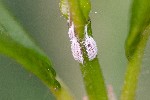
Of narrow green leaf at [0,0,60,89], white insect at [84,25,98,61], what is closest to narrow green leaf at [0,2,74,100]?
narrow green leaf at [0,0,60,89]

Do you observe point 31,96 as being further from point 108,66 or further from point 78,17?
point 78,17

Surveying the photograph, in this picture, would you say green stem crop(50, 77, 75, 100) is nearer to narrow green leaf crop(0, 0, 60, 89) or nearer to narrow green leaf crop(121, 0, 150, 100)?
narrow green leaf crop(0, 0, 60, 89)

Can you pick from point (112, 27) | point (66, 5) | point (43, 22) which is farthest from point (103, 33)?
point (66, 5)

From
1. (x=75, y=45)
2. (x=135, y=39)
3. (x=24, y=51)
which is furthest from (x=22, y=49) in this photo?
(x=135, y=39)

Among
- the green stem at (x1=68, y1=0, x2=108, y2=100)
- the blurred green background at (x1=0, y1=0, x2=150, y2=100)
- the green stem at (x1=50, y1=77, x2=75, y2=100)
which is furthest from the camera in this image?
the blurred green background at (x1=0, y1=0, x2=150, y2=100)

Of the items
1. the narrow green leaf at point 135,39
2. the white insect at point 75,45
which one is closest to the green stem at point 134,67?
the narrow green leaf at point 135,39

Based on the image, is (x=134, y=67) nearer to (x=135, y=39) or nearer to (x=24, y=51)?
(x=135, y=39)

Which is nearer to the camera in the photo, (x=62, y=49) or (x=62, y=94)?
(x=62, y=94)
